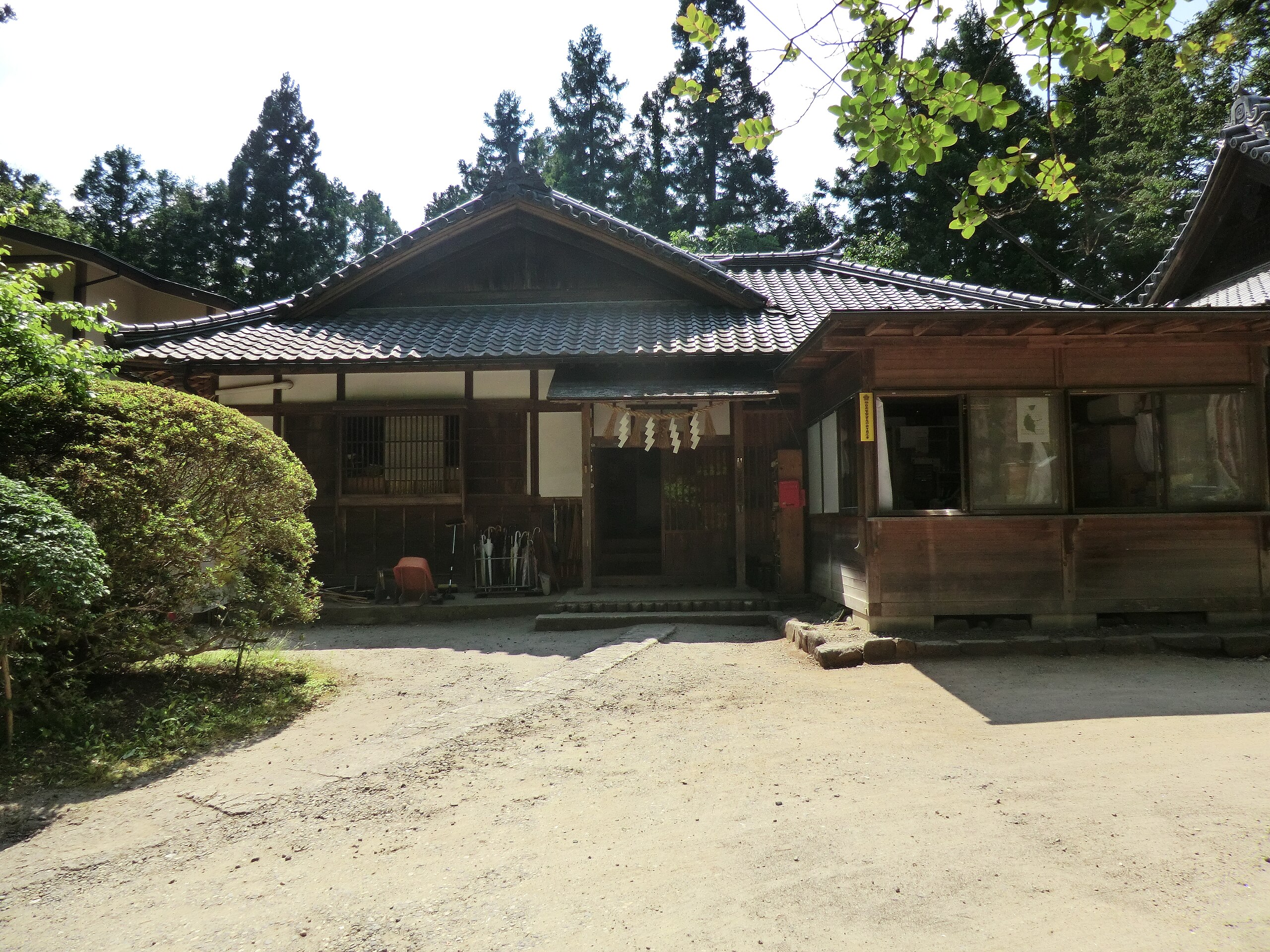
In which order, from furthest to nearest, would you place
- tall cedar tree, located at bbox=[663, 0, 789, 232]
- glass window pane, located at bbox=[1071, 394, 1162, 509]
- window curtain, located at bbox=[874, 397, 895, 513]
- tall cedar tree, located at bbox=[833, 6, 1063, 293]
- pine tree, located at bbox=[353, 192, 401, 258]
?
pine tree, located at bbox=[353, 192, 401, 258] < tall cedar tree, located at bbox=[663, 0, 789, 232] < tall cedar tree, located at bbox=[833, 6, 1063, 293] < glass window pane, located at bbox=[1071, 394, 1162, 509] < window curtain, located at bbox=[874, 397, 895, 513]

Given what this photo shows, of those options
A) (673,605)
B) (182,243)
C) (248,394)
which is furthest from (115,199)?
(673,605)

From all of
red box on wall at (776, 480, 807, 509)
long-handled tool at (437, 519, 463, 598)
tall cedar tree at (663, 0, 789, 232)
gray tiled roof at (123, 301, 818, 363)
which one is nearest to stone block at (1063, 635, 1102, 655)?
red box on wall at (776, 480, 807, 509)

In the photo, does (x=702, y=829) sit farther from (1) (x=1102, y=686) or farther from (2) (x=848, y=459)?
(2) (x=848, y=459)

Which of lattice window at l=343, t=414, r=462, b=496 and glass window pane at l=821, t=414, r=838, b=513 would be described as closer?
glass window pane at l=821, t=414, r=838, b=513

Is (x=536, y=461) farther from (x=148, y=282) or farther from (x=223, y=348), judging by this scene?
(x=148, y=282)

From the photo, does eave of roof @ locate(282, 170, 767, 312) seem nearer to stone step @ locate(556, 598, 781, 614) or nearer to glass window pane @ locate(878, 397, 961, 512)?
glass window pane @ locate(878, 397, 961, 512)

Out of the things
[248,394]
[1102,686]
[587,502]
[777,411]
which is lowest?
[1102,686]

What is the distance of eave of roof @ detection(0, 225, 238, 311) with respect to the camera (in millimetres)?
14383

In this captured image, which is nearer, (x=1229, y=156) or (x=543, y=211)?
(x=1229, y=156)

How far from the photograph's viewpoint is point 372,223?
1682 inches

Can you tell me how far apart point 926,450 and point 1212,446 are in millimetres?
3178

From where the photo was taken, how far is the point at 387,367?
1121 centimetres

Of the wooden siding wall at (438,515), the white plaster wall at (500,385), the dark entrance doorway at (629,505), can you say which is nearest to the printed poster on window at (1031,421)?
the wooden siding wall at (438,515)

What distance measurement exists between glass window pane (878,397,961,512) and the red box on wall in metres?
1.35
